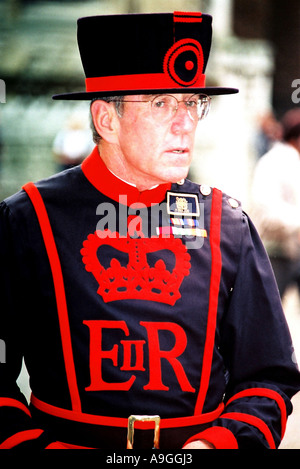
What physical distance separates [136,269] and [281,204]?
11.4ft

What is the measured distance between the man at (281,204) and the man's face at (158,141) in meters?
3.37

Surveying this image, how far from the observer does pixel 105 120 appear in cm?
227

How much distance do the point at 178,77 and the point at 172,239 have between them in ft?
1.51

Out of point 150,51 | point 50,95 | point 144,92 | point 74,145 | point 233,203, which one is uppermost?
point 150,51

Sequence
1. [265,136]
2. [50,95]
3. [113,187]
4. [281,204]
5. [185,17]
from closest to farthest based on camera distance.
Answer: [185,17] → [113,187] → [281,204] → [50,95] → [265,136]

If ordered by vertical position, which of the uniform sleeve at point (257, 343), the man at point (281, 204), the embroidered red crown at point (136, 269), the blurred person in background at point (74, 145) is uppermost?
the embroidered red crown at point (136, 269)

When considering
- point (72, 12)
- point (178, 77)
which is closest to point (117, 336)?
point (178, 77)

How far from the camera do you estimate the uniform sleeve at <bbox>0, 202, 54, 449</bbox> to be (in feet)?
6.95

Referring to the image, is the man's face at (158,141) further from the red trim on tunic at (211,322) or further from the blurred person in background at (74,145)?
the blurred person in background at (74,145)

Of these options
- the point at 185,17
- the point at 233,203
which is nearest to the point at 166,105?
the point at 185,17

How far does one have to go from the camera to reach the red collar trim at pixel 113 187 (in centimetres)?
225

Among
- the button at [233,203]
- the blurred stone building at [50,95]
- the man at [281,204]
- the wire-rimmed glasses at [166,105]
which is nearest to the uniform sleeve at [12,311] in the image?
the wire-rimmed glasses at [166,105]

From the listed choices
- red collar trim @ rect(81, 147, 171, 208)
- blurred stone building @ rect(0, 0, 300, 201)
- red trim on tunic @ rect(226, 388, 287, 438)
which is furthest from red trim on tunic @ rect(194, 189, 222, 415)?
blurred stone building @ rect(0, 0, 300, 201)

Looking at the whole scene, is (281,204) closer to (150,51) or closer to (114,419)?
(150,51)
